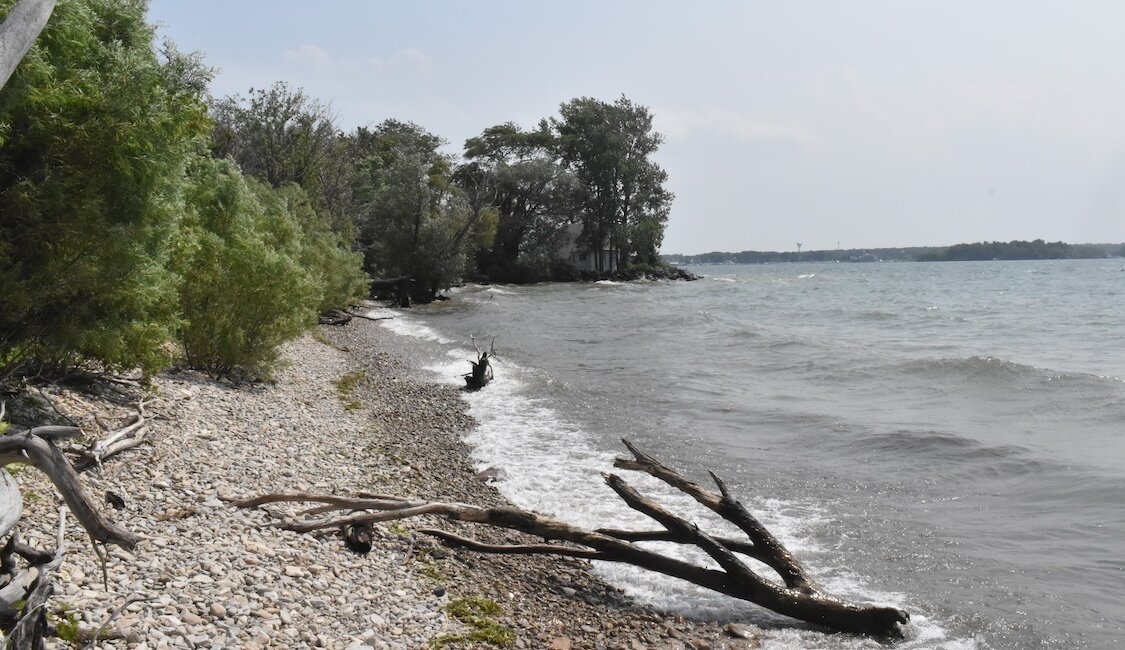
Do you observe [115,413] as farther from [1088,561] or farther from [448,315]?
[448,315]

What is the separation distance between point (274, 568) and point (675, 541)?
3.86 m

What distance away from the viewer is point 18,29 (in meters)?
4.18

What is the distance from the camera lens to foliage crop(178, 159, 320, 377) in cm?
1362

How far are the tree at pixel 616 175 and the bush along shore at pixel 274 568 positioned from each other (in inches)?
2729

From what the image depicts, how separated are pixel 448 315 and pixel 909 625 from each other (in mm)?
37529

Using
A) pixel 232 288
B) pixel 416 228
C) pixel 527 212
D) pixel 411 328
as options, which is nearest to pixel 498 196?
pixel 527 212

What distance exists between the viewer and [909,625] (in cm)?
730

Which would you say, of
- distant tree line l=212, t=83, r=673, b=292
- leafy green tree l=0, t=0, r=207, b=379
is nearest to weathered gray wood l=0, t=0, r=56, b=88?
leafy green tree l=0, t=0, r=207, b=379

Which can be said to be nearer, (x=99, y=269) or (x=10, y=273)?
(x=10, y=273)

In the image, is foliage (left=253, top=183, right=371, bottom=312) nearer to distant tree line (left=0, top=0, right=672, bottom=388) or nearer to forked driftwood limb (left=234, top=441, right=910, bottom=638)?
distant tree line (left=0, top=0, right=672, bottom=388)

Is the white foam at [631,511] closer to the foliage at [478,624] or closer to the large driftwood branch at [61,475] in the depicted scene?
the foliage at [478,624]

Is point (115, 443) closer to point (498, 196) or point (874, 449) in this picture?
point (874, 449)

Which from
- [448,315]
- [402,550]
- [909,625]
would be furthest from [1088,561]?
[448,315]

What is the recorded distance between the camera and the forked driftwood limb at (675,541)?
7262mm
